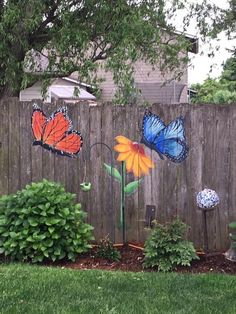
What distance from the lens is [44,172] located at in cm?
695

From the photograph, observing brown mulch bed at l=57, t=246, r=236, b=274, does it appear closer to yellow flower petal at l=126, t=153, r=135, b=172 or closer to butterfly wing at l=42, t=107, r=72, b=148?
yellow flower petal at l=126, t=153, r=135, b=172

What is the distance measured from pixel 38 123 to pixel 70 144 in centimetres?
50

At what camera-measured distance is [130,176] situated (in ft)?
21.9

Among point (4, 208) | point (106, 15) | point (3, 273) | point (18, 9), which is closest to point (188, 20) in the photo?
point (106, 15)

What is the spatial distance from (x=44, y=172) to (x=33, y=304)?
8.34ft

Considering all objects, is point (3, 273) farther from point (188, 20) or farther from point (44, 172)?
point (188, 20)

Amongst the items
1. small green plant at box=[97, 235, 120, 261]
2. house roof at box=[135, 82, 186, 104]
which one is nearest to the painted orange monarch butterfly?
small green plant at box=[97, 235, 120, 261]

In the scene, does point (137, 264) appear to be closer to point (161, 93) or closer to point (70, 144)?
point (70, 144)

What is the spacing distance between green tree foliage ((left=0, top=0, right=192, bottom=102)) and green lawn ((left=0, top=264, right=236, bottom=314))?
520 cm

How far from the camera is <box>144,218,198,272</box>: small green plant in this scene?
5.74m

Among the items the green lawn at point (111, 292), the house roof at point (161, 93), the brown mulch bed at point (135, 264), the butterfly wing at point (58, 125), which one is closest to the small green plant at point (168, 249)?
the brown mulch bed at point (135, 264)

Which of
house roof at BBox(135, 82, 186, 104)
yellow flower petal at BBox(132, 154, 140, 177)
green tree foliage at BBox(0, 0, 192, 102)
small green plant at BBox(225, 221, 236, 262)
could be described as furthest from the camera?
Result: house roof at BBox(135, 82, 186, 104)

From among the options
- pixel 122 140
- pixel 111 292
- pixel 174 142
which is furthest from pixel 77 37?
pixel 111 292

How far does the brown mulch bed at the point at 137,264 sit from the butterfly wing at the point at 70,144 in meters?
1.30
